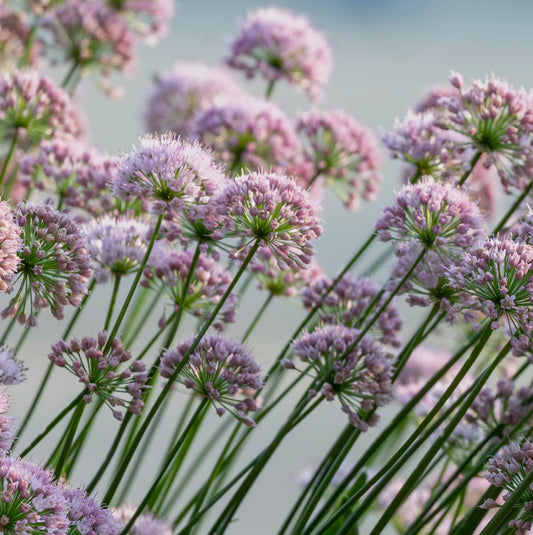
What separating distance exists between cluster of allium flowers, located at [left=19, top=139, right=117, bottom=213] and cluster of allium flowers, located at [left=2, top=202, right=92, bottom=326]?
0.77 metres

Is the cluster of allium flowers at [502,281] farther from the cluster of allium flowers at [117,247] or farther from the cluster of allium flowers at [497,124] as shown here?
the cluster of allium flowers at [117,247]

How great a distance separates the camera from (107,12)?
516 centimetres

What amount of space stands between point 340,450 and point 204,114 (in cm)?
188

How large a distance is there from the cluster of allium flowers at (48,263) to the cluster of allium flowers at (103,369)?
102mm

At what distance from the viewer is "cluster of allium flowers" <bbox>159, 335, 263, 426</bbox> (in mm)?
2572

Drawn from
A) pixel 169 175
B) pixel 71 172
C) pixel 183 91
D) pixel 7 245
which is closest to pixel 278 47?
pixel 183 91

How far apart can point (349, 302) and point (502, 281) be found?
0.96 metres

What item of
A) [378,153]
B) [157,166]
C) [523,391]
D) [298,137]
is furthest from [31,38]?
[523,391]

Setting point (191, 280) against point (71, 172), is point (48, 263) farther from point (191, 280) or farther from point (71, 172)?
point (71, 172)

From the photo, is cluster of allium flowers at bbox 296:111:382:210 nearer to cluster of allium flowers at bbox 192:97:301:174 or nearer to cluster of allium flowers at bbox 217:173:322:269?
cluster of allium flowers at bbox 192:97:301:174

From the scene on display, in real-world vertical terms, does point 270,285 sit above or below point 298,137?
below

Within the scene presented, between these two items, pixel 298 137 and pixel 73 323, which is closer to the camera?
pixel 73 323

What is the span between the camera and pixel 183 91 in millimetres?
5523

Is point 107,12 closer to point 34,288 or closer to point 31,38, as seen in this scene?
point 31,38
